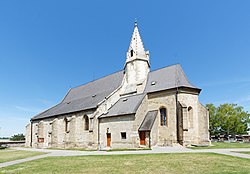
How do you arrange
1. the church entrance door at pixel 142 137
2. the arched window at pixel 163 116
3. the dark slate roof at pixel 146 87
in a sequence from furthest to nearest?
the dark slate roof at pixel 146 87, the arched window at pixel 163 116, the church entrance door at pixel 142 137

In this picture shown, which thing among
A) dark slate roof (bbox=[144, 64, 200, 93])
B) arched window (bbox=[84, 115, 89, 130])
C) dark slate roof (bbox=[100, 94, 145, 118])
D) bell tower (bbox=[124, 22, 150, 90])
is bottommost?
arched window (bbox=[84, 115, 89, 130])

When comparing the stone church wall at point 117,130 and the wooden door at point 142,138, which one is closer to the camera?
the wooden door at point 142,138

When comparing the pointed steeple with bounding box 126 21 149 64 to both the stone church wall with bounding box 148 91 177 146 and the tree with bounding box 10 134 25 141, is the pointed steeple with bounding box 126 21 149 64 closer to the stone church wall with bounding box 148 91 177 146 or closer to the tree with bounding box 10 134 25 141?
the stone church wall with bounding box 148 91 177 146

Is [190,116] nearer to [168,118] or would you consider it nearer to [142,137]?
[168,118]

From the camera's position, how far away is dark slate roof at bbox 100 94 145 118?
1038 inches

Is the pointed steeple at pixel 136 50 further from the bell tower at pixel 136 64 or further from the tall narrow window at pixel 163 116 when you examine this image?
the tall narrow window at pixel 163 116

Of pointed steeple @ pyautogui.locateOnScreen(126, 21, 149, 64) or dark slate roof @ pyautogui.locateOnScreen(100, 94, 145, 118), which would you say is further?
pointed steeple @ pyautogui.locateOnScreen(126, 21, 149, 64)

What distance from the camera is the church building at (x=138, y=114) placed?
2531 centimetres

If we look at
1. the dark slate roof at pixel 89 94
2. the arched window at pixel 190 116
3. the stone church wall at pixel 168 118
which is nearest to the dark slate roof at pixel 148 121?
the stone church wall at pixel 168 118

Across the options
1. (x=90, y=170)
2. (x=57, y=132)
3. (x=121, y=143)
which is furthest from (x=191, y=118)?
(x=57, y=132)

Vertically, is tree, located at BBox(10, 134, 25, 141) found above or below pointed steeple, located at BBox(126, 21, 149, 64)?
below

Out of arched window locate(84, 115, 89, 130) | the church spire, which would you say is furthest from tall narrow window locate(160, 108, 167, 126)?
arched window locate(84, 115, 89, 130)

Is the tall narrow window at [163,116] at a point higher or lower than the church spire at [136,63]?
lower

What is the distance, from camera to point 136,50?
1342 inches
